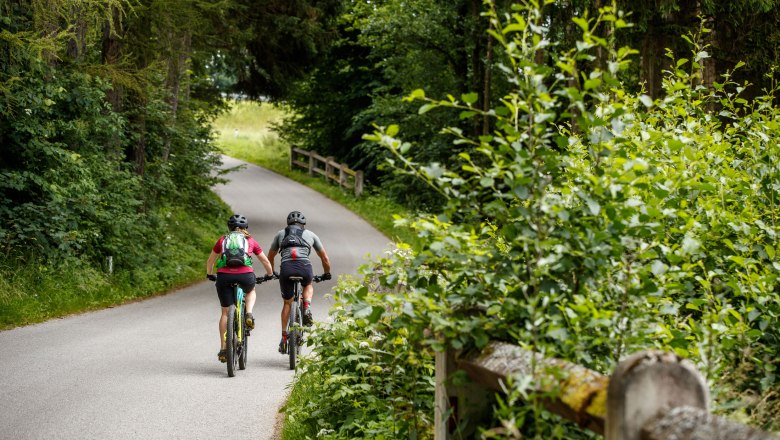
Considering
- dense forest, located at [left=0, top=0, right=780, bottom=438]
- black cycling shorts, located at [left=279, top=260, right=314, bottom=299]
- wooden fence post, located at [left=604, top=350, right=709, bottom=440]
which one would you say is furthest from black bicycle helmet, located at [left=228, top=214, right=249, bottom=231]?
wooden fence post, located at [left=604, top=350, right=709, bottom=440]

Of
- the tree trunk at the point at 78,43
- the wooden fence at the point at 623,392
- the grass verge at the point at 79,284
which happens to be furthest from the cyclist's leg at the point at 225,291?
the tree trunk at the point at 78,43

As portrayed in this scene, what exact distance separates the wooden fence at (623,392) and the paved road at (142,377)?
16.7ft

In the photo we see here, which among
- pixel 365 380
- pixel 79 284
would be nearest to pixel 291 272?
pixel 365 380

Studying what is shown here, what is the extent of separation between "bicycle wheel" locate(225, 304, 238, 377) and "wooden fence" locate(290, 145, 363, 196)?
2567cm

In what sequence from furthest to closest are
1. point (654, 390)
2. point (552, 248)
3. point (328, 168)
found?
point (328, 168) → point (552, 248) → point (654, 390)

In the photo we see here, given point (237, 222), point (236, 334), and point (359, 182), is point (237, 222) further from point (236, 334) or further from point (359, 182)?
point (359, 182)

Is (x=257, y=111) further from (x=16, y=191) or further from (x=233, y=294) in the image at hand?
(x=233, y=294)

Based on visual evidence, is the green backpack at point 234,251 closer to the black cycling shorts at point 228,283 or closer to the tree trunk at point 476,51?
the black cycling shorts at point 228,283

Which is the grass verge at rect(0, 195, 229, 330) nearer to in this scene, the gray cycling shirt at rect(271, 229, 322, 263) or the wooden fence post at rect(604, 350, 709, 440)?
the gray cycling shirt at rect(271, 229, 322, 263)

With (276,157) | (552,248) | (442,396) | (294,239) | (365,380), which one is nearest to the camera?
(552,248)

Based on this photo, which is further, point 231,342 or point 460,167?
point 231,342

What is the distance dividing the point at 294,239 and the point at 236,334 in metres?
1.39

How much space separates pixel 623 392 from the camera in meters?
2.73

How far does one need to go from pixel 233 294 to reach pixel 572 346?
8.11 metres
